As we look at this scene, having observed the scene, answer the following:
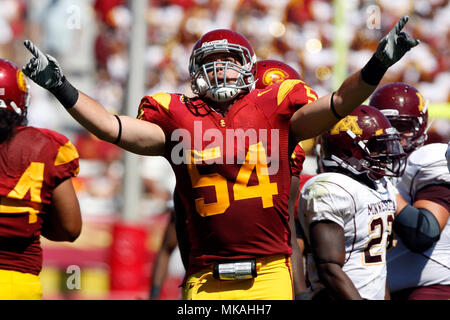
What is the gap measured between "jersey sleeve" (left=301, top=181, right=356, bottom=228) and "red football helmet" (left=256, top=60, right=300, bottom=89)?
0.70 meters

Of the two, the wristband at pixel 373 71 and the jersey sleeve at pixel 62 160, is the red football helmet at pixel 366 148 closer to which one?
the wristband at pixel 373 71

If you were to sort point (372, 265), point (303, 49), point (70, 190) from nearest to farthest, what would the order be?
point (70, 190) < point (372, 265) < point (303, 49)

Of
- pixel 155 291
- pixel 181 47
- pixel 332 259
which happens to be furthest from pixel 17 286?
pixel 181 47

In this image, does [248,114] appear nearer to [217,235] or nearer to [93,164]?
[217,235]

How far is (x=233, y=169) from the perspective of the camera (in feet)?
9.29

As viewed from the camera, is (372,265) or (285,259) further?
(372,265)

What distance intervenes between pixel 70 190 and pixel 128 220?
12.3ft

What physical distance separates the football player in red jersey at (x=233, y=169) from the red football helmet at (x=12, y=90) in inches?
23.8

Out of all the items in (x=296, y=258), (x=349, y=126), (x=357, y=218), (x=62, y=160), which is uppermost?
(x=349, y=126)

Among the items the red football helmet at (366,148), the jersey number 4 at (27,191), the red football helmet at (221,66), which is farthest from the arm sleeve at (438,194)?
the jersey number 4 at (27,191)

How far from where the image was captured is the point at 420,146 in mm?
4160

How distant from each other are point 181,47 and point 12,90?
562 cm

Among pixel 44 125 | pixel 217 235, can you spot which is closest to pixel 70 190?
pixel 217 235

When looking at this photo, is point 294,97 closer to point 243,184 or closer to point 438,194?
point 243,184
